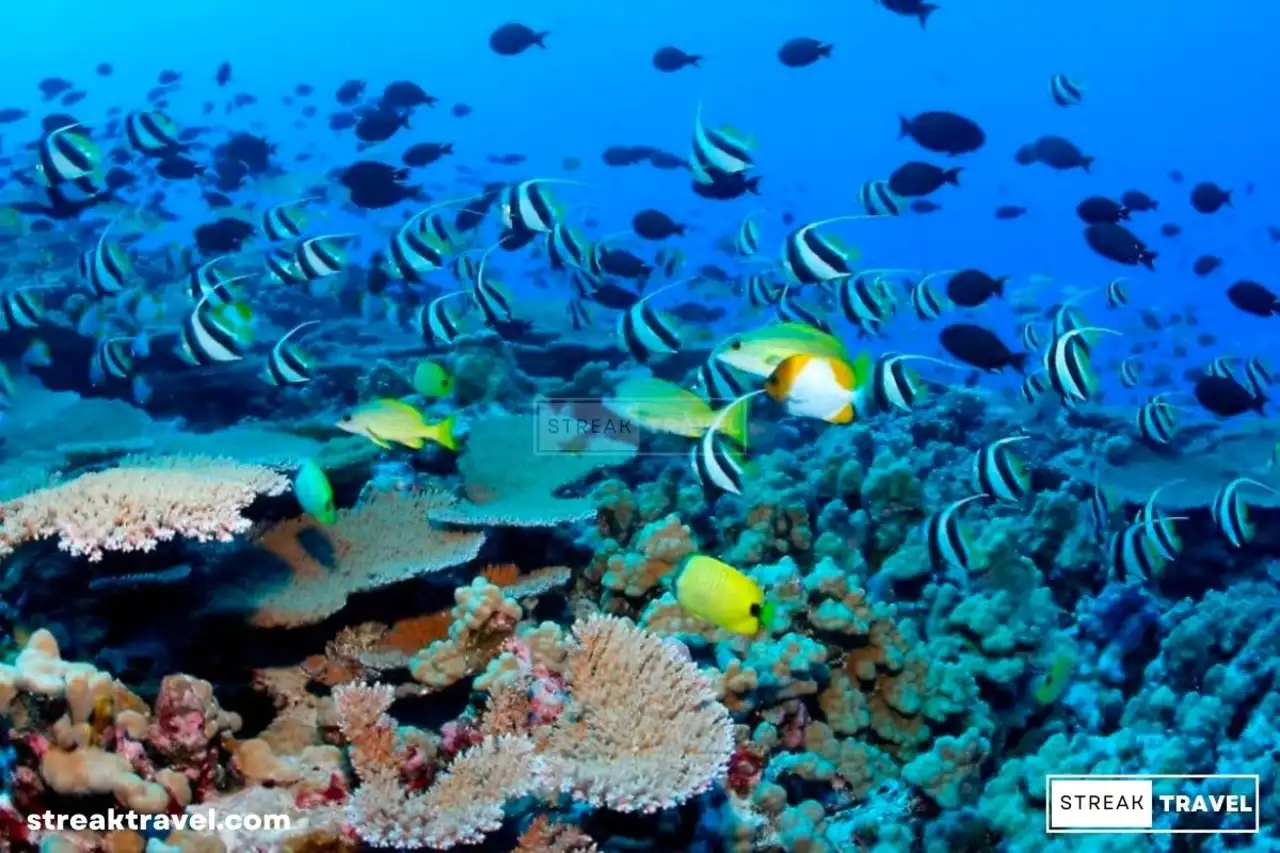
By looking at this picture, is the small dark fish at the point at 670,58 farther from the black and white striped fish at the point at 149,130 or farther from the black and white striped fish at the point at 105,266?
the black and white striped fish at the point at 105,266

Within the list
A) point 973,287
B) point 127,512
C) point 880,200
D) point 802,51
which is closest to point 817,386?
point 127,512

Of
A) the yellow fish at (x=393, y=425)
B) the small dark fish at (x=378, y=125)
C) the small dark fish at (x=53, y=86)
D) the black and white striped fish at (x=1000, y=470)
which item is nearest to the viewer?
the yellow fish at (x=393, y=425)

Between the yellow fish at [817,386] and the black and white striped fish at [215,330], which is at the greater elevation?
the yellow fish at [817,386]

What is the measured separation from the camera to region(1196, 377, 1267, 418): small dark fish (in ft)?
19.5

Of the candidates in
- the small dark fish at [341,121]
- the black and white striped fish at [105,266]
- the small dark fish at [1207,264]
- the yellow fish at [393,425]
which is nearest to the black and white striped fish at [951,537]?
the yellow fish at [393,425]

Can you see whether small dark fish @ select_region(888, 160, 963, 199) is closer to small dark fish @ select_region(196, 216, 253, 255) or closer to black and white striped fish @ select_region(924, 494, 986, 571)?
black and white striped fish @ select_region(924, 494, 986, 571)

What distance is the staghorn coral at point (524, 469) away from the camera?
4.14m

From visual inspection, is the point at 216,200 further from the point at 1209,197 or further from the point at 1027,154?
the point at 1209,197

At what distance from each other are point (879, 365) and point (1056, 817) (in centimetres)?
208

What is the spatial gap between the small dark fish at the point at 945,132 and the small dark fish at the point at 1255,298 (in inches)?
92.8

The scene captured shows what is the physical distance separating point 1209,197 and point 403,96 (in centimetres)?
812

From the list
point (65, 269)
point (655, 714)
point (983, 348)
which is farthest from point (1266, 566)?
point (65, 269)

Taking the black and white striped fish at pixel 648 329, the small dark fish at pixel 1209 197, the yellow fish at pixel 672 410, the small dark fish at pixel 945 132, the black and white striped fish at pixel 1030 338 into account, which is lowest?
the black and white striped fish at pixel 1030 338

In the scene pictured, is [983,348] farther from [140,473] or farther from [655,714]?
[140,473]
